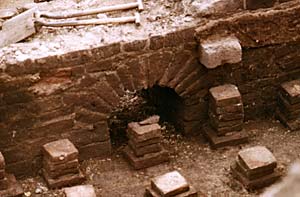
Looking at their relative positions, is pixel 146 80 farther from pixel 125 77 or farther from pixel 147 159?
pixel 147 159

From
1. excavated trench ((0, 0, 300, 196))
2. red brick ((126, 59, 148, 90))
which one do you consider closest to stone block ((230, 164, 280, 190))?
excavated trench ((0, 0, 300, 196))

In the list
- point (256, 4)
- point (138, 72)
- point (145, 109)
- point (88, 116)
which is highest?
point (256, 4)

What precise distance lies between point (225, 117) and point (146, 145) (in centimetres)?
91

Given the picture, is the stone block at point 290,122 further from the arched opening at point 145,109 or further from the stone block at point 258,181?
the arched opening at point 145,109

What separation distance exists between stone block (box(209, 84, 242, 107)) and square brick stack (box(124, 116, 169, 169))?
0.66 meters

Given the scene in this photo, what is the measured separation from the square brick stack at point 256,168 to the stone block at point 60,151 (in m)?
1.62

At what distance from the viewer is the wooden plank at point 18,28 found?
5.76 m

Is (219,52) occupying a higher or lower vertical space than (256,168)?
higher

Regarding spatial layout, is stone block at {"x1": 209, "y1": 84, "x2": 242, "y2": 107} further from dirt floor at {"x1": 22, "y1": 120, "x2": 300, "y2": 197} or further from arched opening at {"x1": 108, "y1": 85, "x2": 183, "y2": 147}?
dirt floor at {"x1": 22, "y1": 120, "x2": 300, "y2": 197}

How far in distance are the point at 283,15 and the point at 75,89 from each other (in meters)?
2.40

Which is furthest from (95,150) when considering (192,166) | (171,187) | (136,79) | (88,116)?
(171,187)

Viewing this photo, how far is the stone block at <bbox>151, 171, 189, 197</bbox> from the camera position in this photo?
5.25m

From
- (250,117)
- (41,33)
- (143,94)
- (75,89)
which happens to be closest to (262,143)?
(250,117)

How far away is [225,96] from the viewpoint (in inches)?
237
